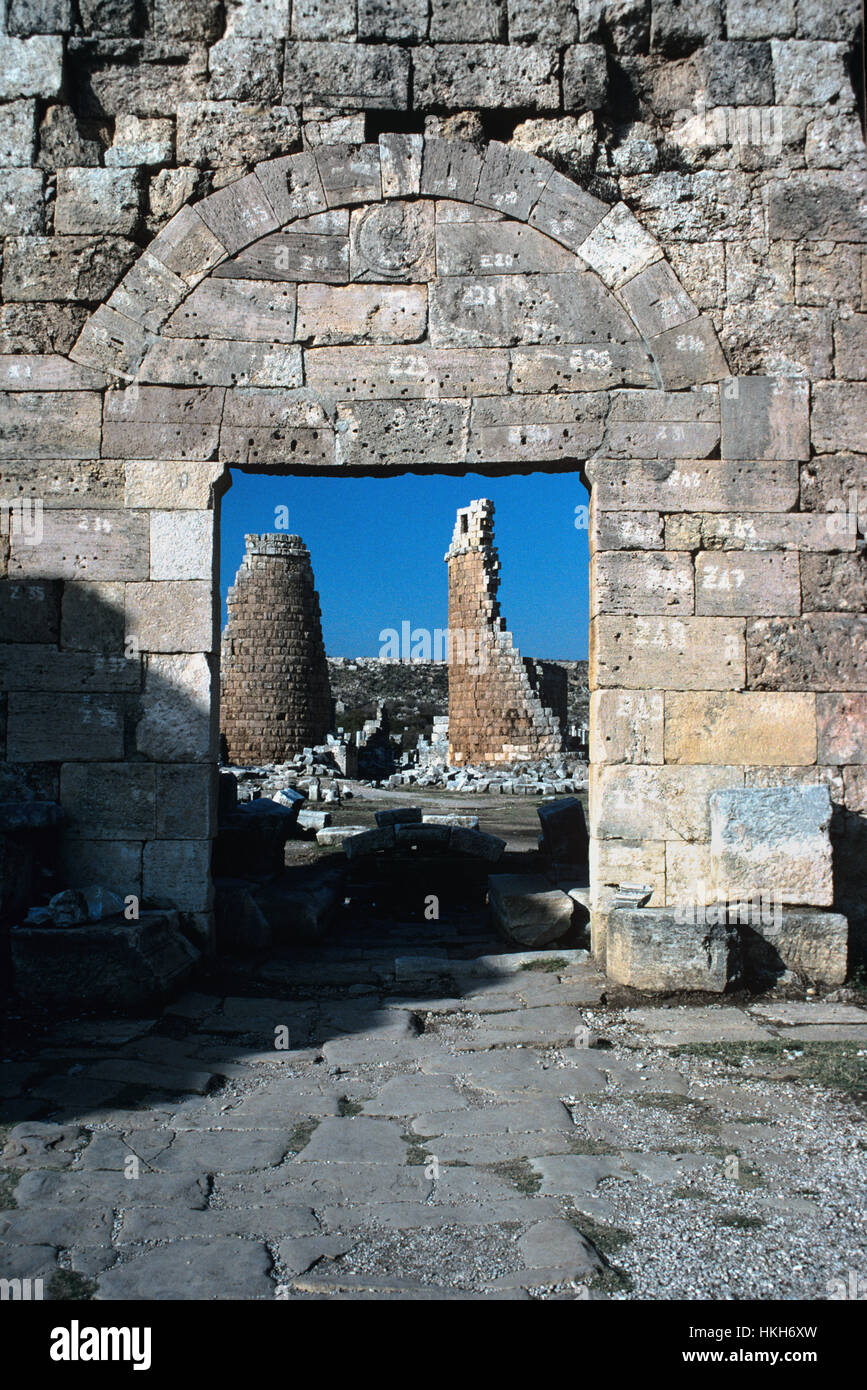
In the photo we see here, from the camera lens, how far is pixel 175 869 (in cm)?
577

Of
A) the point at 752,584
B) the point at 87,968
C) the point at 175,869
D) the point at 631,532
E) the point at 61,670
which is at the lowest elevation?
the point at 87,968

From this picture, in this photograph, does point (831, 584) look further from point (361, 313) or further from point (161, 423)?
point (161, 423)

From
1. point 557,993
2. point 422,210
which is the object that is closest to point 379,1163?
point 557,993

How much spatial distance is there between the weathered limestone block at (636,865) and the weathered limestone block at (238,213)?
13.7 ft

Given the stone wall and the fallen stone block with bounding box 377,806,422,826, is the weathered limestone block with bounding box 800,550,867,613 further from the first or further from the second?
the fallen stone block with bounding box 377,806,422,826

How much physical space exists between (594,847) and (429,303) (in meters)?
3.40

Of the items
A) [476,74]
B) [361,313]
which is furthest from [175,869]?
[476,74]

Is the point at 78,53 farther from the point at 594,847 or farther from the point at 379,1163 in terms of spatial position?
the point at 379,1163

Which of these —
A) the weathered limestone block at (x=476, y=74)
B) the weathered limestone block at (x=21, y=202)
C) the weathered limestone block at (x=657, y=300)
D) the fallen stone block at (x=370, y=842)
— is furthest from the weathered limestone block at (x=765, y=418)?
the weathered limestone block at (x=21, y=202)

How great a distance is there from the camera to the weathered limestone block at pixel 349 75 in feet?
19.7

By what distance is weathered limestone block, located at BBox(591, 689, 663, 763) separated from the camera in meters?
5.79

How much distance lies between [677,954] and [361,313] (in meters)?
4.13

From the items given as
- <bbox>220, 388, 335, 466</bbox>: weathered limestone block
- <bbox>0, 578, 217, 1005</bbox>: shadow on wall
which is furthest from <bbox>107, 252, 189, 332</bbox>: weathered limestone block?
<bbox>0, 578, 217, 1005</bbox>: shadow on wall

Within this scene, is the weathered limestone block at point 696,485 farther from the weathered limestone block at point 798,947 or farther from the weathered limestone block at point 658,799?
the weathered limestone block at point 798,947
